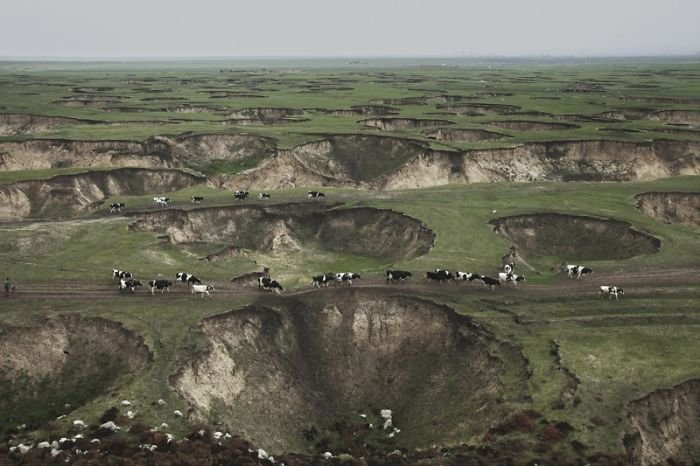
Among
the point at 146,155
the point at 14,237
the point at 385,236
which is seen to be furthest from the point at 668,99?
the point at 14,237

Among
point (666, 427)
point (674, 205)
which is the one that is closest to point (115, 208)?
point (666, 427)

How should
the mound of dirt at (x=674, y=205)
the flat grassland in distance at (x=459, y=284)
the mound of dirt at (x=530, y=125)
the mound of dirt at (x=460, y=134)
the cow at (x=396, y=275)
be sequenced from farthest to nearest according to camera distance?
the mound of dirt at (x=530, y=125) < the mound of dirt at (x=460, y=134) < the mound of dirt at (x=674, y=205) < the cow at (x=396, y=275) < the flat grassland in distance at (x=459, y=284)

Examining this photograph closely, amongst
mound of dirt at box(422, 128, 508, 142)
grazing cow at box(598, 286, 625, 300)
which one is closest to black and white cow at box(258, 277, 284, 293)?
grazing cow at box(598, 286, 625, 300)

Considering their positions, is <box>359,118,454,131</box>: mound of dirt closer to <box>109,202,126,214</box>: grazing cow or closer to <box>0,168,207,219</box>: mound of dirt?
<box>0,168,207,219</box>: mound of dirt

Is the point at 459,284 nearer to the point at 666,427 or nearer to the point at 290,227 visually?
the point at 666,427

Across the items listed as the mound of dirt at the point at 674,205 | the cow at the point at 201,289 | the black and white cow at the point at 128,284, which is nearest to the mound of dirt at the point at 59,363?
the black and white cow at the point at 128,284

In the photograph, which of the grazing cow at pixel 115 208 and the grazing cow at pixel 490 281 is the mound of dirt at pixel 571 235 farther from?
the grazing cow at pixel 115 208
